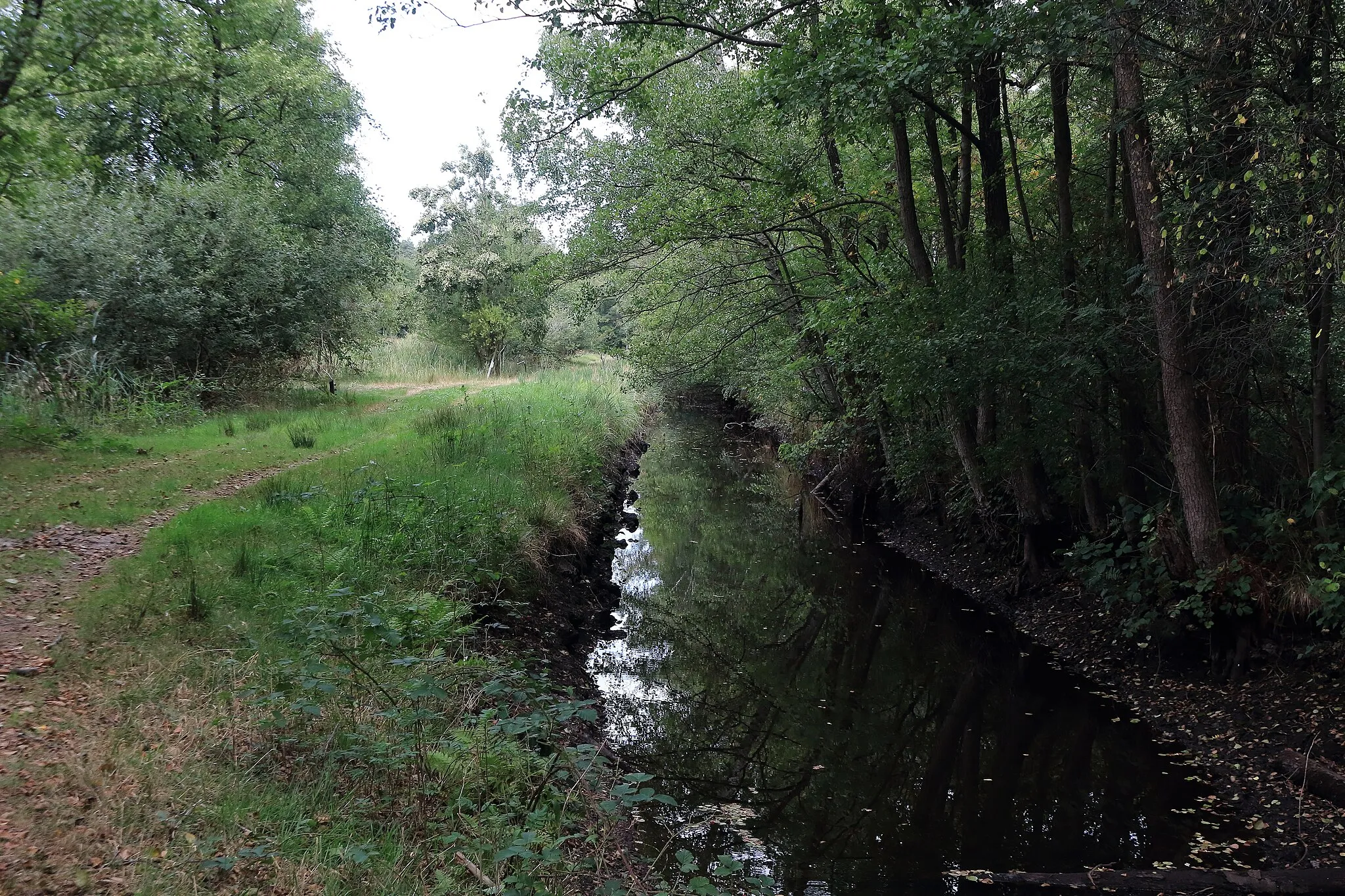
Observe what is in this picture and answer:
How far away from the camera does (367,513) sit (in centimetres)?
748

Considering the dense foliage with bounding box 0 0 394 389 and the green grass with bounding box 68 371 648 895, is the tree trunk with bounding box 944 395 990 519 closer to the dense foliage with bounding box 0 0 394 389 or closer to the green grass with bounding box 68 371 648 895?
the green grass with bounding box 68 371 648 895

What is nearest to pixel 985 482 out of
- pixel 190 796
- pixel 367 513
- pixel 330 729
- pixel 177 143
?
pixel 367 513

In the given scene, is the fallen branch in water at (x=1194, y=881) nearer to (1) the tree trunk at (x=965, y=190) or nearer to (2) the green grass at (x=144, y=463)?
(1) the tree trunk at (x=965, y=190)

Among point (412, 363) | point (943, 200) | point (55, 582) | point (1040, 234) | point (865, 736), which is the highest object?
point (943, 200)

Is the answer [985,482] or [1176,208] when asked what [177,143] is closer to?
[985,482]

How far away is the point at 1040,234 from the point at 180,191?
15779 mm

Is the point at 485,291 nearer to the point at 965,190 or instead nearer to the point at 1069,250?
the point at 965,190

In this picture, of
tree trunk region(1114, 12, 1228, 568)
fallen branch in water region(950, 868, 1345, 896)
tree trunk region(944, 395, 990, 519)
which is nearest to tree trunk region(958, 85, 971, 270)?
tree trunk region(944, 395, 990, 519)

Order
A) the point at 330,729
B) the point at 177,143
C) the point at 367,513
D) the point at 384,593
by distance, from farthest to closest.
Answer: the point at 177,143 → the point at 367,513 → the point at 384,593 → the point at 330,729

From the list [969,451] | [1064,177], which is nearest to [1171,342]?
[1064,177]

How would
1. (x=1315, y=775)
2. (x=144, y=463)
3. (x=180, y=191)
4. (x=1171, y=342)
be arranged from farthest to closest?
(x=180, y=191) → (x=144, y=463) → (x=1171, y=342) → (x=1315, y=775)

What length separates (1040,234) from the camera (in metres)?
11.2

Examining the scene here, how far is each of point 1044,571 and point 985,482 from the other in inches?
68.2

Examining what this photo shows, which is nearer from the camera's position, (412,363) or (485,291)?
(412,363)
